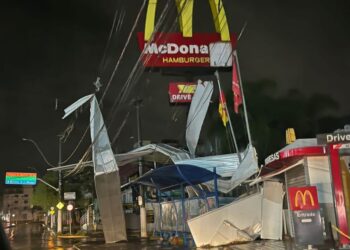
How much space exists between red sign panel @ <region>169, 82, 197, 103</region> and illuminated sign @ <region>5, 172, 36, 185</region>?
3095cm

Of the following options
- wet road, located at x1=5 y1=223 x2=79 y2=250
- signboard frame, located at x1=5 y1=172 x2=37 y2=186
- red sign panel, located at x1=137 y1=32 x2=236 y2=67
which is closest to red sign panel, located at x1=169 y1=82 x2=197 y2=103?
red sign panel, located at x1=137 y1=32 x2=236 y2=67

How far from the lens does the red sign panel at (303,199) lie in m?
13.3

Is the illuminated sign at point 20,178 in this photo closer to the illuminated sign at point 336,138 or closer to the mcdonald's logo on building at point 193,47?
the mcdonald's logo on building at point 193,47

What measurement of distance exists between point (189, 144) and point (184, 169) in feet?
31.0

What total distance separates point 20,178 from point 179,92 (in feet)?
107

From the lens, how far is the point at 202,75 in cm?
4038

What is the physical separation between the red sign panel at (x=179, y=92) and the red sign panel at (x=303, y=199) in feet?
87.2

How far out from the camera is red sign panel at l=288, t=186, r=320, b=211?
13.3 meters

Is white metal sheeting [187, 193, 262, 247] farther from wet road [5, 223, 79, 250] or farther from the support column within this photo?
wet road [5, 223, 79, 250]

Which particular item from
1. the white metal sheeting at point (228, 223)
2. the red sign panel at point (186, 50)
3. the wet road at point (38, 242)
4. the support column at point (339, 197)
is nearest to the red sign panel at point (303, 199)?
the support column at point (339, 197)

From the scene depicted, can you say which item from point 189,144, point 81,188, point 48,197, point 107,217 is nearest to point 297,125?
point 189,144

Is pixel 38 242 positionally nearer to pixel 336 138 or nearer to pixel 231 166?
pixel 231 166

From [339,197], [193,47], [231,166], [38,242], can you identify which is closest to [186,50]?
[193,47]

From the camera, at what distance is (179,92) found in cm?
3994
